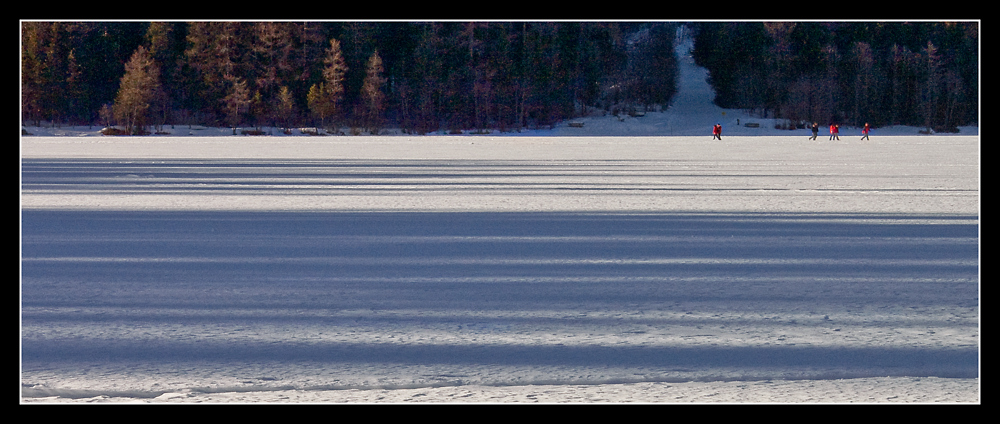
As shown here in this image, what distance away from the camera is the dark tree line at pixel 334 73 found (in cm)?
7231

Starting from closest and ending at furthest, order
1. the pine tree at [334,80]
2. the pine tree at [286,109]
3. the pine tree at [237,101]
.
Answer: the pine tree at [286,109] → the pine tree at [237,101] → the pine tree at [334,80]

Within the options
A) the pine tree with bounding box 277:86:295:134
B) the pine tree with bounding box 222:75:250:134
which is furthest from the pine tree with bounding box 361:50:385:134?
the pine tree with bounding box 222:75:250:134

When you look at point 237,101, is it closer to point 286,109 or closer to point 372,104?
point 286,109

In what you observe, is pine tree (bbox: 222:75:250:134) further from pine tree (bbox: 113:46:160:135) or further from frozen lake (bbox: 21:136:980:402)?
frozen lake (bbox: 21:136:980:402)

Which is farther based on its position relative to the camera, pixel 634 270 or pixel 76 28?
pixel 76 28

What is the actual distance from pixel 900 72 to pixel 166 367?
7925 centimetres

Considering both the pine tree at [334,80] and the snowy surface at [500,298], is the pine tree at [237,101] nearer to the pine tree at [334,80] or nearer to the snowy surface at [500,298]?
the pine tree at [334,80]

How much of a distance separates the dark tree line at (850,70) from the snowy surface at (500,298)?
63.5m

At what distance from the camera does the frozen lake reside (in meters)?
4.54

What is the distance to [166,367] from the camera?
472cm

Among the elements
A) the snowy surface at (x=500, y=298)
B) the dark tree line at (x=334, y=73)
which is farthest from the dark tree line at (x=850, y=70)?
the snowy surface at (x=500, y=298)
